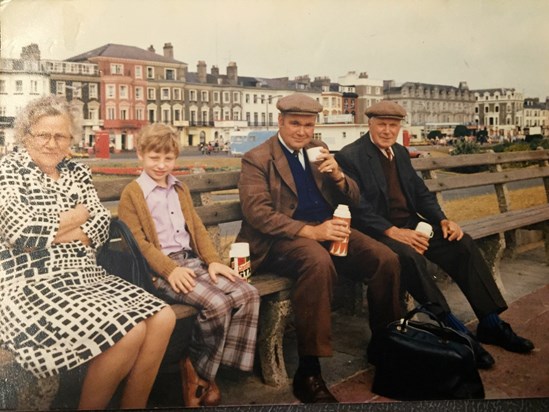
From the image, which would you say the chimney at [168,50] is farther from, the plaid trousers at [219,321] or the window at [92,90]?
the plaid trousers at [219,321]

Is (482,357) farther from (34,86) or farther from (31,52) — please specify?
(31,52)

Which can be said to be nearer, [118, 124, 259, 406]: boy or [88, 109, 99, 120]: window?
[118, 124, 259, 406]: boy

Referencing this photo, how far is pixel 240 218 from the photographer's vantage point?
162 inches

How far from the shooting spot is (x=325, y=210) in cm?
420

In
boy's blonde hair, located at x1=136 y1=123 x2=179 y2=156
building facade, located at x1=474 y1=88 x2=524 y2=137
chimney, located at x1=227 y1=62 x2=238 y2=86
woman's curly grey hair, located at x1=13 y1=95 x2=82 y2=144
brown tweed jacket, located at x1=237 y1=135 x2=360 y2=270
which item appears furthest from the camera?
building facade, located at x1=474 y1=88 x2=524 y2=137

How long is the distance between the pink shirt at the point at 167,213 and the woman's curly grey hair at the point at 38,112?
0.47 metres

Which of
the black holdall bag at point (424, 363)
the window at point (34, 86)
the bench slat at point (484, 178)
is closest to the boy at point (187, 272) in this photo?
the window at point (34, 86)

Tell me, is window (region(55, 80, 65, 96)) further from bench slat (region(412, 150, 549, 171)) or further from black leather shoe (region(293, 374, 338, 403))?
bench slat (region(412, 150, 549, 171))

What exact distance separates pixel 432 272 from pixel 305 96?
1569 mm

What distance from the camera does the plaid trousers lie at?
369cm

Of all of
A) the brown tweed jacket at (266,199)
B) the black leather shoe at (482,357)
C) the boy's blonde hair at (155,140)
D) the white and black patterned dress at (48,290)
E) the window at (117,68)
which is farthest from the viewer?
the black leather shoe at (482,357)

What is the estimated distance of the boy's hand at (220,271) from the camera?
12.5 ft

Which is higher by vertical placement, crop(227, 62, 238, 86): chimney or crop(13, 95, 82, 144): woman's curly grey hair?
crop(227, 62, 238, 86): chimney

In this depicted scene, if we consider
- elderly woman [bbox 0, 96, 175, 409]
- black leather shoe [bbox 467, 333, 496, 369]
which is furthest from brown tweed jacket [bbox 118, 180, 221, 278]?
black leather shoe [bbox 467, 333, 496, 369]
